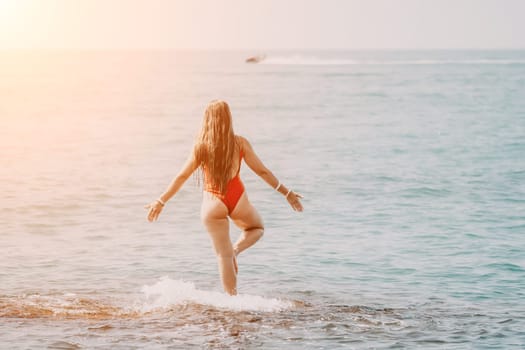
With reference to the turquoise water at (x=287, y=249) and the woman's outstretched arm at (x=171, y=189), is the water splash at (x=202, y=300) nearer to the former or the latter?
the turquoise water at (x=287, y=249)

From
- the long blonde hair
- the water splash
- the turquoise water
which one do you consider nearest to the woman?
the long blonde hair

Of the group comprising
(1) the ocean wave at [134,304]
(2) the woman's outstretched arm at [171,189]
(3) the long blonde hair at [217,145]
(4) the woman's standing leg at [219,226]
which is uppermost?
(3) the long blonde hair at [217,145]

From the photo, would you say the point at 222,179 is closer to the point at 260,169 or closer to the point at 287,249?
the point at 260,169

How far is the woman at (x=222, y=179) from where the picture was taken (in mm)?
10180

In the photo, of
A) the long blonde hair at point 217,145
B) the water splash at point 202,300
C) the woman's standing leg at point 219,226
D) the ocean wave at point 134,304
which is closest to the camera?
the long blonde hair at point 217,145

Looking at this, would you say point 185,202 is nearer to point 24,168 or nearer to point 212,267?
point 212,267

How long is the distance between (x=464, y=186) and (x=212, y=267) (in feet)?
37.2

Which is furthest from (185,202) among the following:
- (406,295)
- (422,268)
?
(406,295)

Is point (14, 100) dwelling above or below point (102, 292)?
above

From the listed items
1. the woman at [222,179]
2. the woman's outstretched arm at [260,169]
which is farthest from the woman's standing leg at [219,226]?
the woman's outstretched arm at [260,169]

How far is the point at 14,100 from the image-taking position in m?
72.5

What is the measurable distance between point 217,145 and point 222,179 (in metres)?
0.38

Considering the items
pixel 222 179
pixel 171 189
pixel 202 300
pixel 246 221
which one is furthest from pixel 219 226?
pixel 202 300

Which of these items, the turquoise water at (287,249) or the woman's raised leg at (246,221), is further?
the woman's raised leg at (246,221)
